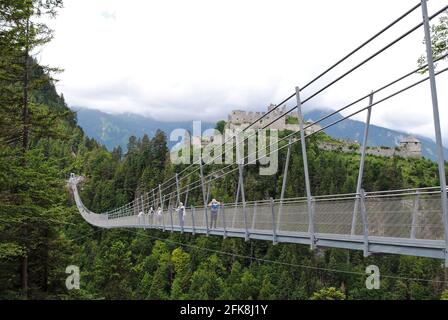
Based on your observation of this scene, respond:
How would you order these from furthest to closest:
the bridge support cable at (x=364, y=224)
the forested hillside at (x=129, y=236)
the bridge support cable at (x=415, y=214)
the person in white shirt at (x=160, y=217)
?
1. the person in white shirt at (x=160, y=217)
2. the forested hillside at (x=129, y=236)
3. the bridge support cable at (x=364, y=224)
4. the bridge support cable at (x=415, y=214)

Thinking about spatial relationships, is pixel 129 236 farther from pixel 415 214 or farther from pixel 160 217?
pixel 415 214

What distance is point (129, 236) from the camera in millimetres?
92438

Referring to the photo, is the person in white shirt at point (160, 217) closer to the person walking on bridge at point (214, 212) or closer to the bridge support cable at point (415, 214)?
the person walking on bridge at point (214, 212)

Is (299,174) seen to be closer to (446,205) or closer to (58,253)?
(58,253)

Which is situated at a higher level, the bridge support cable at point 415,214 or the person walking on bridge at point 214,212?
the person walking on bridge at point 214,212

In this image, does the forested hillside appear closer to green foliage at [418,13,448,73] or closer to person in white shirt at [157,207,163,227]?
person in white shirt at [157,207,163,227]

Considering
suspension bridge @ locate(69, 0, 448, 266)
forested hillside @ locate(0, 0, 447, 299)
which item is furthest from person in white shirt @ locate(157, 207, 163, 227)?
suspension bridge @ locate(69, 0, 448, 266)

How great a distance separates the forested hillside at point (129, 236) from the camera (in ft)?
42.5

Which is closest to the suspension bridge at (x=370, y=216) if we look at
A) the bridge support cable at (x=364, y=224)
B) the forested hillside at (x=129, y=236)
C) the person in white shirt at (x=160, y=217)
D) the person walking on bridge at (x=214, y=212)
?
the bridge support cable at (x=364, y=224)

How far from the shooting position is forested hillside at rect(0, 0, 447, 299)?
1295 cm

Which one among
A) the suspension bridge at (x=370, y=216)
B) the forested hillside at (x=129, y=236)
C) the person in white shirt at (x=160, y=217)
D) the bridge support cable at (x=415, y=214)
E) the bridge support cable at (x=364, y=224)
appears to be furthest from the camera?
the person in white shirt at (x=160, y=217)

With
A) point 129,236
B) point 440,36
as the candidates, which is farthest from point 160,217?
point 129,236

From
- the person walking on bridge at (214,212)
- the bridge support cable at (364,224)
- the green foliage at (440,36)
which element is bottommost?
the bridge support cable at (364,224)

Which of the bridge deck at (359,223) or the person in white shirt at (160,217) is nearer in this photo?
the bridge deck at (359,223)
